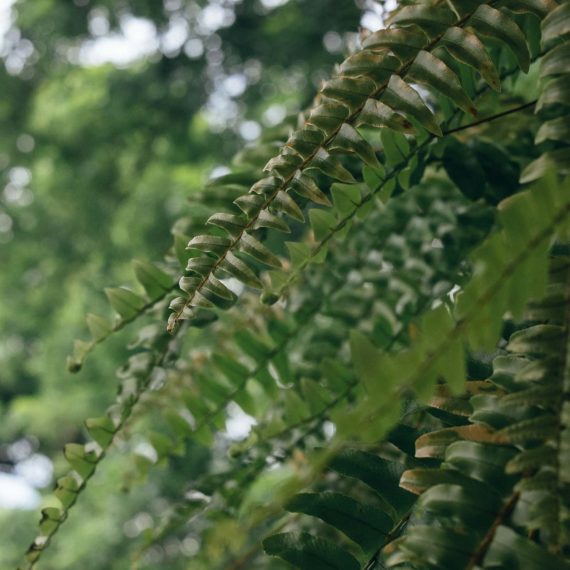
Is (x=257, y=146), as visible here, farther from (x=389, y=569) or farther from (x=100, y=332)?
(x=389, y=569)

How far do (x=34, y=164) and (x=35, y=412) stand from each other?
49.1 inches

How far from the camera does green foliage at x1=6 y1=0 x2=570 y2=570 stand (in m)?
0.29

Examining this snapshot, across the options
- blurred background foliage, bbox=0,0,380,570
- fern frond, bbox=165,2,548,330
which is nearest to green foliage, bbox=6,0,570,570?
fern frond, bbox=165,2,548,330

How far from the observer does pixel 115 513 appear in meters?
3.06

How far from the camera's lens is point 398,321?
704mm

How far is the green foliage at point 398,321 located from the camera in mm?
291

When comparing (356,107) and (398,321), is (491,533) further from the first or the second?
(398,321)

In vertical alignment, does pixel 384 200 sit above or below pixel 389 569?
above

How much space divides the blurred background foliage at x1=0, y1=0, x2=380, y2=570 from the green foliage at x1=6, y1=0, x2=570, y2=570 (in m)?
1.59

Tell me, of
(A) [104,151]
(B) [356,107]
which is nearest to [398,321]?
(B) [356,107]

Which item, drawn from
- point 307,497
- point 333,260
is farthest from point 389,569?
point 333,260

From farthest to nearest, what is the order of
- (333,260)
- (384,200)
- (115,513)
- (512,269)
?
(115,513) < (333,260) < (384,200) < (512,269)

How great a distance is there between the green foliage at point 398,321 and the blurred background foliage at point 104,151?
62.7 inches

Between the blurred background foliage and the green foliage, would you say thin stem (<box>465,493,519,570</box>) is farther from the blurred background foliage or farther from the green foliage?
the blurred background foliage
